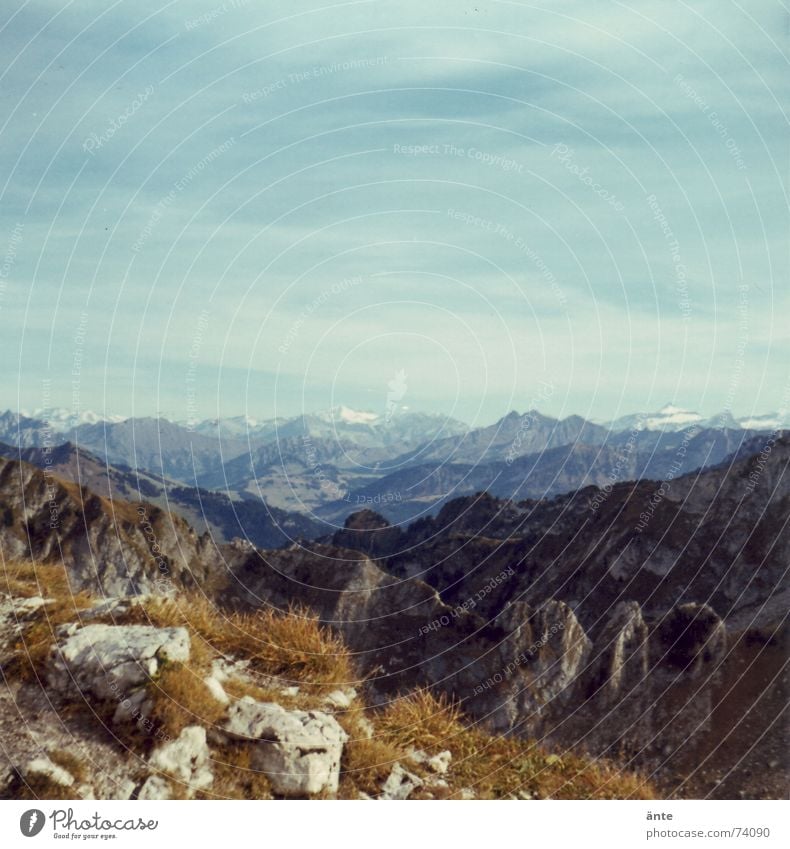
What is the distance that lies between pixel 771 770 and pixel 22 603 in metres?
36.4

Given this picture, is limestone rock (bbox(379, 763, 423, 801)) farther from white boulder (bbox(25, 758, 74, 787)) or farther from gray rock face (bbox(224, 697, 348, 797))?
white boulder (bbox(25, 758, 74, 787))

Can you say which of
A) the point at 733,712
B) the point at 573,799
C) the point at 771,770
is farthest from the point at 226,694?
the point at 733,712

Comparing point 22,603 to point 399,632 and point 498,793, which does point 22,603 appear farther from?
point 399,632

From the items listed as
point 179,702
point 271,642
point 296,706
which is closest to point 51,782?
point 179,702

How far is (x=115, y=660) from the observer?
18219mm

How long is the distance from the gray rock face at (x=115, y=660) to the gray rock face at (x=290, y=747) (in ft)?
7.00

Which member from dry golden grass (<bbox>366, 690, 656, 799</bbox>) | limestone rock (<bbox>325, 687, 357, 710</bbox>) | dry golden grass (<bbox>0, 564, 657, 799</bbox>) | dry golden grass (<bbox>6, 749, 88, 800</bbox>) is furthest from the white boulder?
dry golden grass (<bbox>366, 690, 656, 799</bbox>)

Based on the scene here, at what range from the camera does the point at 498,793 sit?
1945cm

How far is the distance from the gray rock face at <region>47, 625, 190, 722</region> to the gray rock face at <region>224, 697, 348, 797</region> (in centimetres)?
213

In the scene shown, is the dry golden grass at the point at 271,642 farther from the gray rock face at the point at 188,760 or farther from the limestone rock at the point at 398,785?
the gray rock face at the point at 188,760

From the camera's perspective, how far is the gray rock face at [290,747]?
17.4 m

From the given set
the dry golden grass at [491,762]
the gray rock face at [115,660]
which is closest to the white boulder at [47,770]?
the gray rock face at [115,660]

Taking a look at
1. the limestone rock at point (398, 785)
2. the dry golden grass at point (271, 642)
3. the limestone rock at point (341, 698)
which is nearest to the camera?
the limestone rock at point (398, 785)
